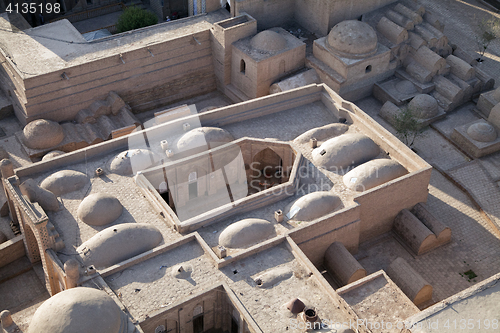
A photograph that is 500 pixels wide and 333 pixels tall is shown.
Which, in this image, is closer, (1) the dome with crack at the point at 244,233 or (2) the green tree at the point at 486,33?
(1) the dome with crack at the point at 244,233

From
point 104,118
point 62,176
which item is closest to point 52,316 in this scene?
point 62,176

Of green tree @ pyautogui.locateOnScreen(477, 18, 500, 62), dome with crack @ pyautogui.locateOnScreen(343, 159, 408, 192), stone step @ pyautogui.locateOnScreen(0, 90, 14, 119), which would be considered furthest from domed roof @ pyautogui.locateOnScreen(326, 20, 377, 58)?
stone step @ pyautogui.locateOnScreen(0, 90, 14, 119)

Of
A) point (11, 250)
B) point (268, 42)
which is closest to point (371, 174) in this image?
point (268, 42)

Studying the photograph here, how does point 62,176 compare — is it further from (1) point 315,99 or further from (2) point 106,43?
(1) point 315,99

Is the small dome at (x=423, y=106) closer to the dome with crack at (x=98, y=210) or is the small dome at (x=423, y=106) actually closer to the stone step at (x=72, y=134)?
the dome with crack at (x=98, y=210)

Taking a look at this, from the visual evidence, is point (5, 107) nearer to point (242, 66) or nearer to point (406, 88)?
point (242, 66)

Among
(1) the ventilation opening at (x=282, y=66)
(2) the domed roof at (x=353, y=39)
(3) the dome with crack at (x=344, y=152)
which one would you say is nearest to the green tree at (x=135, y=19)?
(1) the ventilation opening at (x=282, y=66)

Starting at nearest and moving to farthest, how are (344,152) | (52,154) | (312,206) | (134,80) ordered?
1. (312,206)
2. (344,152)
3. (52,154)
4. (134,80)
